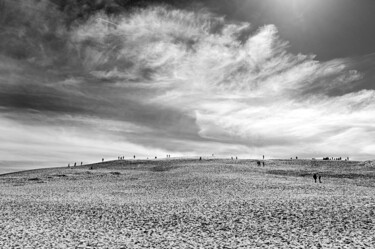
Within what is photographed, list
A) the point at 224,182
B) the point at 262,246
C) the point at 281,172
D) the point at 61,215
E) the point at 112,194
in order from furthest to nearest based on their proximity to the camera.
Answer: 1. the point at 281,172
2. the point at 224,182
3. the point at 112,194
4. the point at 61,215
5. the point at 262,246

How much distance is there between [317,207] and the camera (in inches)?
899

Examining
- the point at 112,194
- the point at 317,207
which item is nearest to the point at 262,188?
the point at 317,207

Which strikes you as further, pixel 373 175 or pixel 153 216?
pixel 373 175

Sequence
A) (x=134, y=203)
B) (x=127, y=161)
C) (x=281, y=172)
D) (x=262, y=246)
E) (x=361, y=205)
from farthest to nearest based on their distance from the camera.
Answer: (x=127, y=161)
(x=281, y=172)
(x=134, y=203)
(x=361, y=205)
(x=262, y=246)

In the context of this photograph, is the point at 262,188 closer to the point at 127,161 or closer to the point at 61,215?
the point at 61,215

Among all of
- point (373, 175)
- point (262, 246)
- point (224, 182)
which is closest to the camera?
point (262, 246)

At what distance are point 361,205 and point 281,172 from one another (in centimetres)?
3860

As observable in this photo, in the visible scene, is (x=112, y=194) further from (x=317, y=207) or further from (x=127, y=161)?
(x=127, y=161)

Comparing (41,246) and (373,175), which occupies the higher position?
(373,175)

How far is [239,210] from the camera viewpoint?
77.7 feet

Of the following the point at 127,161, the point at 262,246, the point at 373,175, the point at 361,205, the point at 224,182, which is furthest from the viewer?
the point at 127,161

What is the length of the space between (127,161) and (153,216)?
219ft

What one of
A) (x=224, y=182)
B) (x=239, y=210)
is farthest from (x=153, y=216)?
(x=224, y=182)

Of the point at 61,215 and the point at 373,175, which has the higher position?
the point at 373,175
